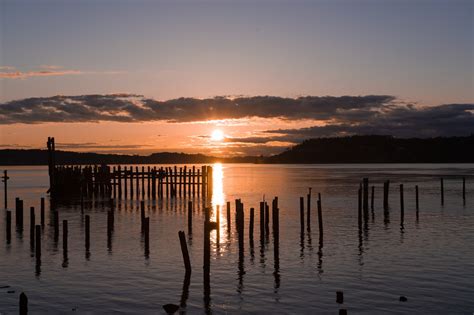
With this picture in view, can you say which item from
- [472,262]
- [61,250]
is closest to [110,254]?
[61,250]

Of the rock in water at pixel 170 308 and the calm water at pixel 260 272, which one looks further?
the calm water at pixel 260 272

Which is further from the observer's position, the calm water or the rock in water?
the calm water

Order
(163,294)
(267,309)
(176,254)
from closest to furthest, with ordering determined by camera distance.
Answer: (267,309), (163,294), (176,254)

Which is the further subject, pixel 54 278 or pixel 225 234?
pixel 225 234

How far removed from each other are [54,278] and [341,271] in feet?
35.0

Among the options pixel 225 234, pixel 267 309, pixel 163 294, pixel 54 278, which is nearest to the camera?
pixel 267 309

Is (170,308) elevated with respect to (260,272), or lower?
elevated

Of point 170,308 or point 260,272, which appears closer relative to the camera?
point 170,308

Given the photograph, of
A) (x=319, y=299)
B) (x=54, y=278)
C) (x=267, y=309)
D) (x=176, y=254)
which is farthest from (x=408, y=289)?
(x=54, y=278)

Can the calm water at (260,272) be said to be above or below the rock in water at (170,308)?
below

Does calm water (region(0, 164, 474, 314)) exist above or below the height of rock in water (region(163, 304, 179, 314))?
below

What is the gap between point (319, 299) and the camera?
16.5 m

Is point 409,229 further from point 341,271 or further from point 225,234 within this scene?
point 341,271

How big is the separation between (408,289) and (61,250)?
16.0 m
